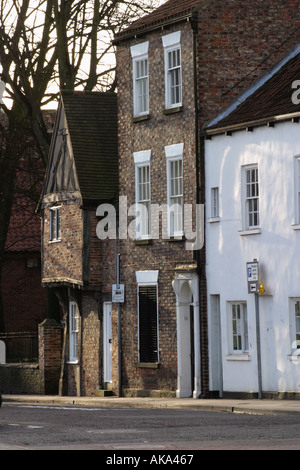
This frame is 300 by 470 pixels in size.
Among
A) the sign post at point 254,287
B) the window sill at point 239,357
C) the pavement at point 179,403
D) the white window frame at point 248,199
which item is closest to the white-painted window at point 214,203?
the white window frame at point 248,199

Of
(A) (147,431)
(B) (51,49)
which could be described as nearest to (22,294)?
(B) (51,49)

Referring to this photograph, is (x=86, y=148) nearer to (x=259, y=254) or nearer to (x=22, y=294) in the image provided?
(x=259, y=254)

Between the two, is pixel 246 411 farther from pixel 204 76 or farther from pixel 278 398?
pixel 204 76

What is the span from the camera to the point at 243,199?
1240 inches

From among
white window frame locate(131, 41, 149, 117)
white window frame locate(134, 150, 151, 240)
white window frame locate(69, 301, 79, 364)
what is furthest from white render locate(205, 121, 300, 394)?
white window frame locate(69, 301, 79, 364)

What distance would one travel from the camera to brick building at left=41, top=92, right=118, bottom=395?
37.2 metres

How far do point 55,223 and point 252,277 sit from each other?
10.9 metres

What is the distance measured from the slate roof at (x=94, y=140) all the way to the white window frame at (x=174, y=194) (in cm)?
301

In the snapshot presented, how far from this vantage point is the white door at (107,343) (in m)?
37.0

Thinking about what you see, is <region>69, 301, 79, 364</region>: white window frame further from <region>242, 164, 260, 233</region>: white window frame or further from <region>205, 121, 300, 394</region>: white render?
<region>242, 164, 260, 233</region>: white window frame

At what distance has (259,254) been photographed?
101ft

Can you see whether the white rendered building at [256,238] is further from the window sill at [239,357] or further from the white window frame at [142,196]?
the white window frame at [142,196]
